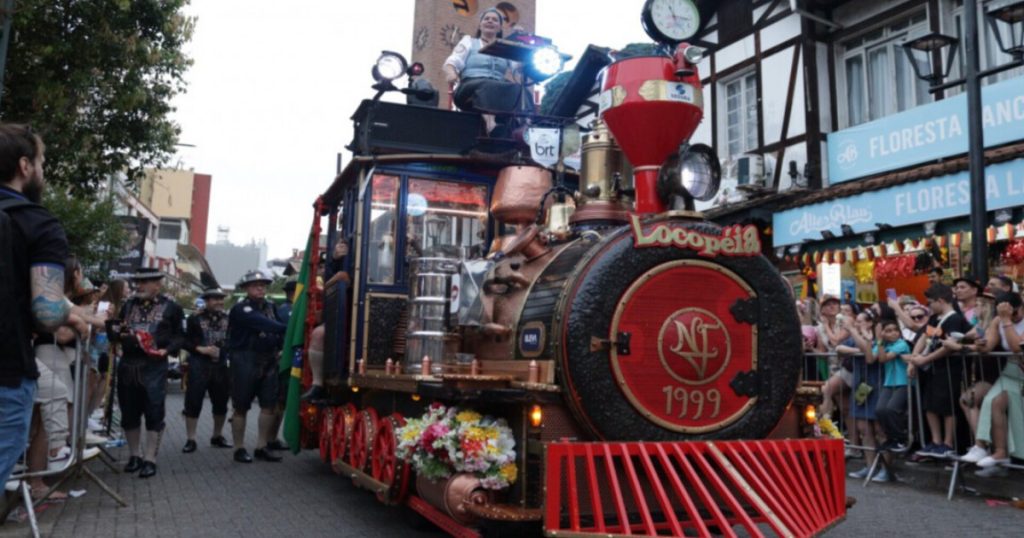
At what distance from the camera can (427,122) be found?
6.46 metres

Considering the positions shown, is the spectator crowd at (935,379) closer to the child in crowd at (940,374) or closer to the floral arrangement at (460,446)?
the child in crowd at (940,374)

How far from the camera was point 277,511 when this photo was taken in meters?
5.48

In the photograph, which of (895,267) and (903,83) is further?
(903,83)

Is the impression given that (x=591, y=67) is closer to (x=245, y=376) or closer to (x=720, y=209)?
(x=720, y=209)

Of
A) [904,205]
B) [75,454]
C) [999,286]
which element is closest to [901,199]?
[904,205]

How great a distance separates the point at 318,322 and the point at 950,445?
537cm

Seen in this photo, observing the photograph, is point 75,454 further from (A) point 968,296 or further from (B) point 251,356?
(A) point 968,296

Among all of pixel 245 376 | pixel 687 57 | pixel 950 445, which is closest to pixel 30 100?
pixel 245 376

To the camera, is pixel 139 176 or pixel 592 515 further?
pixel 139 176

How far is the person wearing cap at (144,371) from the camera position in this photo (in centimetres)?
685

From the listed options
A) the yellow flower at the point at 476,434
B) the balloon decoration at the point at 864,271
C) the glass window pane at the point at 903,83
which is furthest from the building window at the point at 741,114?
the yellow flower at the point at 476,434

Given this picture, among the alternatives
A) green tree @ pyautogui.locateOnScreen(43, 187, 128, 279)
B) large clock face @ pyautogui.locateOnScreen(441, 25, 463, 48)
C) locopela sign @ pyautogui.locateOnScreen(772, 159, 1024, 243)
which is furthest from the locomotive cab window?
large clock face @ pyautogui.locateOnScreen(441, 25, 463, 48)

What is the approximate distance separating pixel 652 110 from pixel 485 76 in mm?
3116

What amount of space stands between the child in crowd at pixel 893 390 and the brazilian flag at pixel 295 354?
5.07 m
